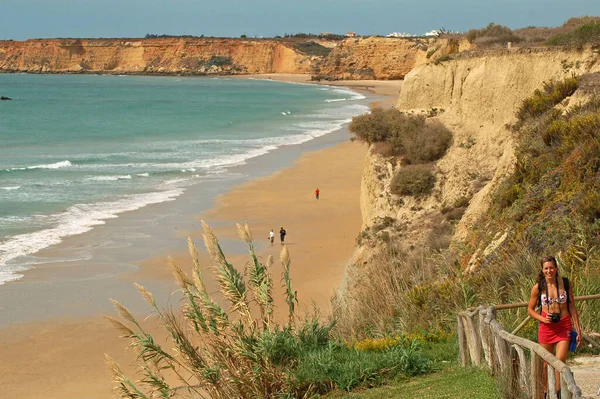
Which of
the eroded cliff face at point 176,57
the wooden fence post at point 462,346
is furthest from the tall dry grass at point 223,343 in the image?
the eroded cliff face at point 176,57

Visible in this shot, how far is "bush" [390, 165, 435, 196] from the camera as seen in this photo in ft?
64.1

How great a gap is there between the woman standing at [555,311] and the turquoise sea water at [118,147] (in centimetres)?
1600

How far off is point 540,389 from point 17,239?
2072 cm

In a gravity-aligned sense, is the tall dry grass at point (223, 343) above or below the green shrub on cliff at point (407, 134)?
below

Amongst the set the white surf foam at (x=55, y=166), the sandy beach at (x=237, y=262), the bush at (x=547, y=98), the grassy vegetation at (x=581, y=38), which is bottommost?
the sandy beach at (x=237, y=262)

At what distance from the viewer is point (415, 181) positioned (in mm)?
19578

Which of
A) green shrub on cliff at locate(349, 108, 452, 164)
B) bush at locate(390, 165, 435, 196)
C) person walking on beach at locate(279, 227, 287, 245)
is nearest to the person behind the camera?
bush at locate(390, 165, 435, 196)

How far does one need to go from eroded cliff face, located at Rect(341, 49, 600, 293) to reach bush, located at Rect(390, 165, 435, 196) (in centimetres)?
18

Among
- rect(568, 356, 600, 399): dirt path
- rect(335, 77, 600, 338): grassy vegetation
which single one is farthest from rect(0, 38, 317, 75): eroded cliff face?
rect(568, 356, 600, 399): dirt path

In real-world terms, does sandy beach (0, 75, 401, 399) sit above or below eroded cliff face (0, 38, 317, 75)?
below

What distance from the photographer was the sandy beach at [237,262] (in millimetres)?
14055

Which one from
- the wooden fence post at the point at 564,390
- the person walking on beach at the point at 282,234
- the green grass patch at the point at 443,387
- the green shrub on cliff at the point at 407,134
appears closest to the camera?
the wooden fence post at the point at 564,390

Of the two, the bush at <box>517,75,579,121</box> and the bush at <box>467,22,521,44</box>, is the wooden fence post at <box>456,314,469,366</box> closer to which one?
the bush at <box>517,75,579,121</box>

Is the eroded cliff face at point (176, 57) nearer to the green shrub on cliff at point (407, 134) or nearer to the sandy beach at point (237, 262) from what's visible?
the sandy beach at point (237, 262)
